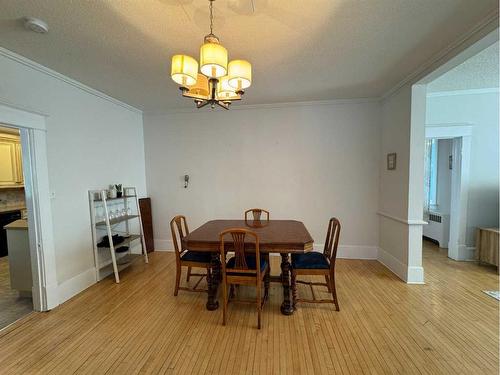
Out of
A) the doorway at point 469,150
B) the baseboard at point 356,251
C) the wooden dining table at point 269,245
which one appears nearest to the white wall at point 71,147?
the wooden dining table at point 269,245

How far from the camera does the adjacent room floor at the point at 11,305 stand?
2.38 metres

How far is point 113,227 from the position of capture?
144 inches

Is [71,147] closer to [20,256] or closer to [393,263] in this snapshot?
[20,256]

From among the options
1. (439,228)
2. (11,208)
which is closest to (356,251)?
(439,228)

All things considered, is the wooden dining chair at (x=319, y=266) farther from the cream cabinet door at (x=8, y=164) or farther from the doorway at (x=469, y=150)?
the cream cabinet door at (x=8, y=164)

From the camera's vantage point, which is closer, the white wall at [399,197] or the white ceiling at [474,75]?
the white ceiling at [474,75]

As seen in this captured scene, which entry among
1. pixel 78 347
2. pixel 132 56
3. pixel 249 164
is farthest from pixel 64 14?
pixel 249 164

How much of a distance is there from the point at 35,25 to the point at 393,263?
4.62m

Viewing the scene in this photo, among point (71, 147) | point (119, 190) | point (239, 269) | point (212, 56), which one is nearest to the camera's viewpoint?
point (212, 56)

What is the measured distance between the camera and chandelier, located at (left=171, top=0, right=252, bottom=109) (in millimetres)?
1563

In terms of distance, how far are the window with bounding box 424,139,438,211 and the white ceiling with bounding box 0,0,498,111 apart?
2.59m

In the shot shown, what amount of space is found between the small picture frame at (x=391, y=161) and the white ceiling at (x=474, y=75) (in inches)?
41.5

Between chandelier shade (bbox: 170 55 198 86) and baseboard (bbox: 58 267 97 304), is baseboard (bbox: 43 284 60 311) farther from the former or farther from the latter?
chandelier shade (bbox: 170 55 198 86)

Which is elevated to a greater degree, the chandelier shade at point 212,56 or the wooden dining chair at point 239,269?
the chandelier shade at point 212,56
